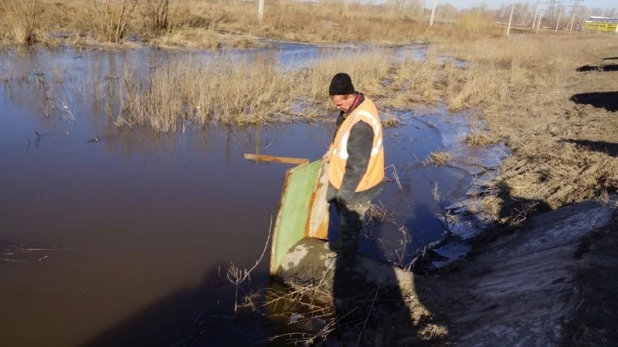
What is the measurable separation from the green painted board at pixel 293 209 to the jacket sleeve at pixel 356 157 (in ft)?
1.63

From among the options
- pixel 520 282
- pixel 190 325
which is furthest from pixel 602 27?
pixel 190 325

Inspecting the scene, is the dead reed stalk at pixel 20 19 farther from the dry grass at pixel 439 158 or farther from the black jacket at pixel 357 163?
the black jacket at pixel 357 163

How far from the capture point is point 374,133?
3.19 meters

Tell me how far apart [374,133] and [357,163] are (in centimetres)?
24

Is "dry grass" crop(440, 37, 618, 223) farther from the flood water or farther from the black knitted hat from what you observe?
the black knitted hat

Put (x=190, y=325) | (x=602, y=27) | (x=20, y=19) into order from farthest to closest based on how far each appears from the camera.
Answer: (x=602, y=27)
(x=20, y=19)
(x=190, y=325)

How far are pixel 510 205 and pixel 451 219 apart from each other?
786 millimetres

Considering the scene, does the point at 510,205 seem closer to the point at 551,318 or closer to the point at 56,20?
the point at 551,318

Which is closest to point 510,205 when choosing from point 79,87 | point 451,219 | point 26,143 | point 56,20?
point 451,219

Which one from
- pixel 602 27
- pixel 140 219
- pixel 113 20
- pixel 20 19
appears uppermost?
pixel 602 27

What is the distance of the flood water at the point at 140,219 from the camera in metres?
3.41

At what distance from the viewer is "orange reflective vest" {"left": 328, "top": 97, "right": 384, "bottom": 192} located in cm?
314

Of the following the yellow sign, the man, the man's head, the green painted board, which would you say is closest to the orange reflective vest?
the man

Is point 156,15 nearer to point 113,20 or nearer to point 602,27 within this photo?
point 113,20
